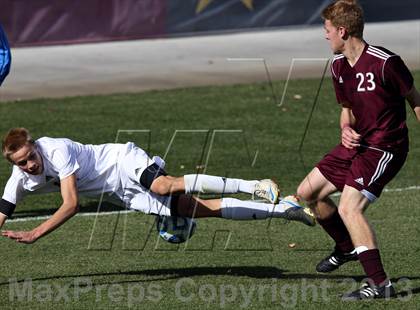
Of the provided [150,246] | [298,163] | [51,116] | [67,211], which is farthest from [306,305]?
[51,116]

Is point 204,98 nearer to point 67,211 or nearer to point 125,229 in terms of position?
point 125,229

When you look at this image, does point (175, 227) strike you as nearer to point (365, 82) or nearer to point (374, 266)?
point (374, 266)

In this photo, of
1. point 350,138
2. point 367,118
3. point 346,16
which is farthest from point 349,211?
point 346,16

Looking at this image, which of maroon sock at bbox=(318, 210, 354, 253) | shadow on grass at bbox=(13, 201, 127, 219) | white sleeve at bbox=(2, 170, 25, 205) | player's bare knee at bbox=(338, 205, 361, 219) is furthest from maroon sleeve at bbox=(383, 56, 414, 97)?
shadow on grass at bbox=(13, 201, 127, 219)

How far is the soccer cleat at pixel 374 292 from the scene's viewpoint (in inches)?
312

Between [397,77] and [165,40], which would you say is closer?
[397,77]

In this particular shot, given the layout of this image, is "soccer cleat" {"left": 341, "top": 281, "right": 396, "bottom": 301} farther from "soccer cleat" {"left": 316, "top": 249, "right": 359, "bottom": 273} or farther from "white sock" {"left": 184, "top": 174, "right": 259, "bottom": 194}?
"white sock" {"left": 184, "top": 174, "right": 259, "bottom": 194}

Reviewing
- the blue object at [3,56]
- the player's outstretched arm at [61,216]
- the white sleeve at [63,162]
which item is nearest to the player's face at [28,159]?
the white sleeve at [63,162]

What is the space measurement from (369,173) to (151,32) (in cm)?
1574

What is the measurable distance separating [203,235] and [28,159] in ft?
8.69

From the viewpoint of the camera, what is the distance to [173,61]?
68.7 feet

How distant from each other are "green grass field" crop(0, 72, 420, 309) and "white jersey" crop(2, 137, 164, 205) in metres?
0.70

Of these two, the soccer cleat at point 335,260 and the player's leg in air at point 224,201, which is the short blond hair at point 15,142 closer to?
the player's leg in air at point 224,201

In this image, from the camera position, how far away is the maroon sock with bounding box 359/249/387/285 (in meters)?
7.92
